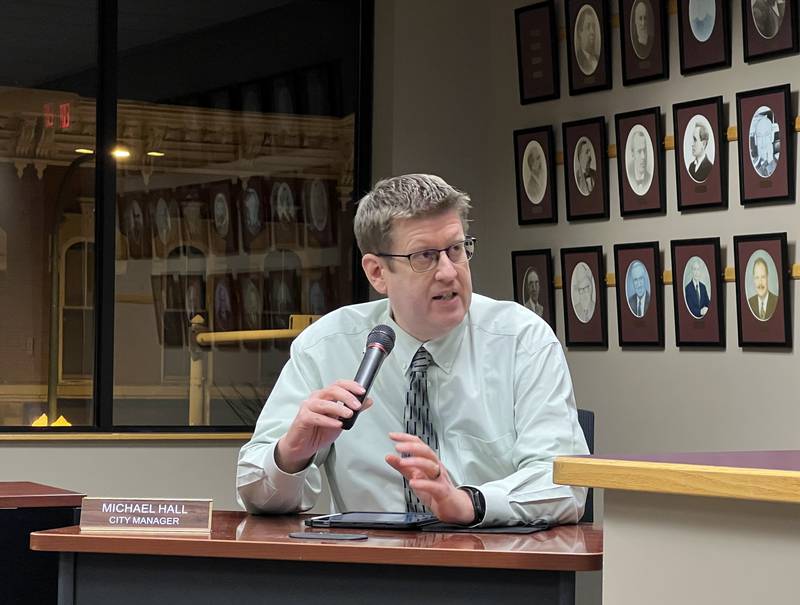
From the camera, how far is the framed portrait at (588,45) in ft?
17.2

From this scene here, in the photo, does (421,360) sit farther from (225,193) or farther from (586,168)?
(225,193)

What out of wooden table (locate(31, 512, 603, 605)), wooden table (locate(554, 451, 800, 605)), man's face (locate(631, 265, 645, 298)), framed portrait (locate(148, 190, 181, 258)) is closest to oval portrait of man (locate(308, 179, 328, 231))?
framed portrait (locate(148, 190, 181, 258))

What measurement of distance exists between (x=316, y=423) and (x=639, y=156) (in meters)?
3.08

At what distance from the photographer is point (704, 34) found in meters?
4.75

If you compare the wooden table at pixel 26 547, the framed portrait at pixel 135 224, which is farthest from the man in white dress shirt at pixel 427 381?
the framed portrait at pixel 135 224

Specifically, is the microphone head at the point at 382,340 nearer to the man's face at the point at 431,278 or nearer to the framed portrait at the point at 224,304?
the man's face at the point at 431,278

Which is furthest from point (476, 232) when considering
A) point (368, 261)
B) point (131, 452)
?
point (368, 261)

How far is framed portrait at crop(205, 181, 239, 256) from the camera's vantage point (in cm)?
586

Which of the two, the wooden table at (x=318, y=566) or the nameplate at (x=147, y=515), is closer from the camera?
the wooden table at (x=318, y=566)

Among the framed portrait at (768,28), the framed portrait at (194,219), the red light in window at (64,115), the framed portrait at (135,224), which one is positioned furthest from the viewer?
the framed portrait at (194,219)

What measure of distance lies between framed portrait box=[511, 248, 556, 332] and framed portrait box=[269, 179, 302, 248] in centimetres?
101

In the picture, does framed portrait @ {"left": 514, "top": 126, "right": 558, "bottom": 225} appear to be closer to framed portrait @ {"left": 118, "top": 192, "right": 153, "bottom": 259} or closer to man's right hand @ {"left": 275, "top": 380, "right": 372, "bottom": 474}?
framed portrait @ {"left": 118, "top": 192, "right": 153, "bottom": 259}

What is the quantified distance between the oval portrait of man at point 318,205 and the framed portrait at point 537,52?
1.00 metres

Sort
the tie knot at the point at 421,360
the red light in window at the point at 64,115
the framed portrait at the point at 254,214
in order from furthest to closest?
1. the framed portrait at the point at 254,214
2. the red light in window at the point at 64,115
3. the tie knot at the point at 421,360
